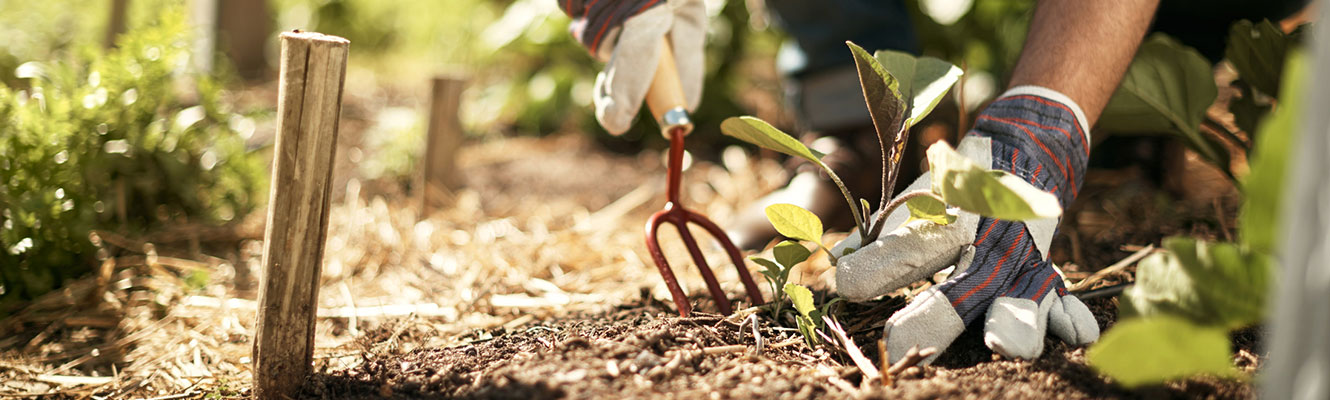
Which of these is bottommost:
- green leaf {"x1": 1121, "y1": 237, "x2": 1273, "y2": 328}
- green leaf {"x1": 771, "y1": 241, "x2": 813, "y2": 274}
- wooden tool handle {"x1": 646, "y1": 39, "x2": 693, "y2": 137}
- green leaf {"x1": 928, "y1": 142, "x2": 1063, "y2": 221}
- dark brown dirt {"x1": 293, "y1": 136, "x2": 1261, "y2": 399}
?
dark brown dirt {"x1": 293, "y1": 136, "x2": 1261, "y2": 399}

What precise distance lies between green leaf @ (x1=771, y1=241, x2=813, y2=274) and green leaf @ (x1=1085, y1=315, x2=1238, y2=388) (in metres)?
0.39

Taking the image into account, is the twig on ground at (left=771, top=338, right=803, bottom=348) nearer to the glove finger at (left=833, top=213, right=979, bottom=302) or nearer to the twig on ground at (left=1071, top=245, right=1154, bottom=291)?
the glove finger at (left=833, top=213, right=979, bottom=302)

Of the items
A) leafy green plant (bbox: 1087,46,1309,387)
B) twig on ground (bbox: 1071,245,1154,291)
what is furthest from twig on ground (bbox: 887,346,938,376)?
Result: twig on ground (bbox: 1071,245,1154,291)

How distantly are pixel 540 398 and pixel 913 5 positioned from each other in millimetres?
1559

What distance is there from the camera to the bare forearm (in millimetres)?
1010

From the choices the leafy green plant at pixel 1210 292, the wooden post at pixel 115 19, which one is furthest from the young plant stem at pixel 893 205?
the wooden post at pixel 115 19

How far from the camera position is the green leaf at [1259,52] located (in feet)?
3.72

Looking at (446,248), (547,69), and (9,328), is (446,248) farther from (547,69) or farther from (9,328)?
(547,69)

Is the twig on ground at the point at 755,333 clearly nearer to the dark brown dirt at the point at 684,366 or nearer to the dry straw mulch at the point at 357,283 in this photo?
the dark brown dirt at the point at 684,366

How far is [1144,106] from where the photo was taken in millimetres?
1280

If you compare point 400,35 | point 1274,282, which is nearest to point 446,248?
point 1274,282

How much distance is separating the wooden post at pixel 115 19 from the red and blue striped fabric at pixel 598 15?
1.94 m

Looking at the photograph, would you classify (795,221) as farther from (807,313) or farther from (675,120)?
(675,120)

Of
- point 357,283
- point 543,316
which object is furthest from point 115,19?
point 543,316
